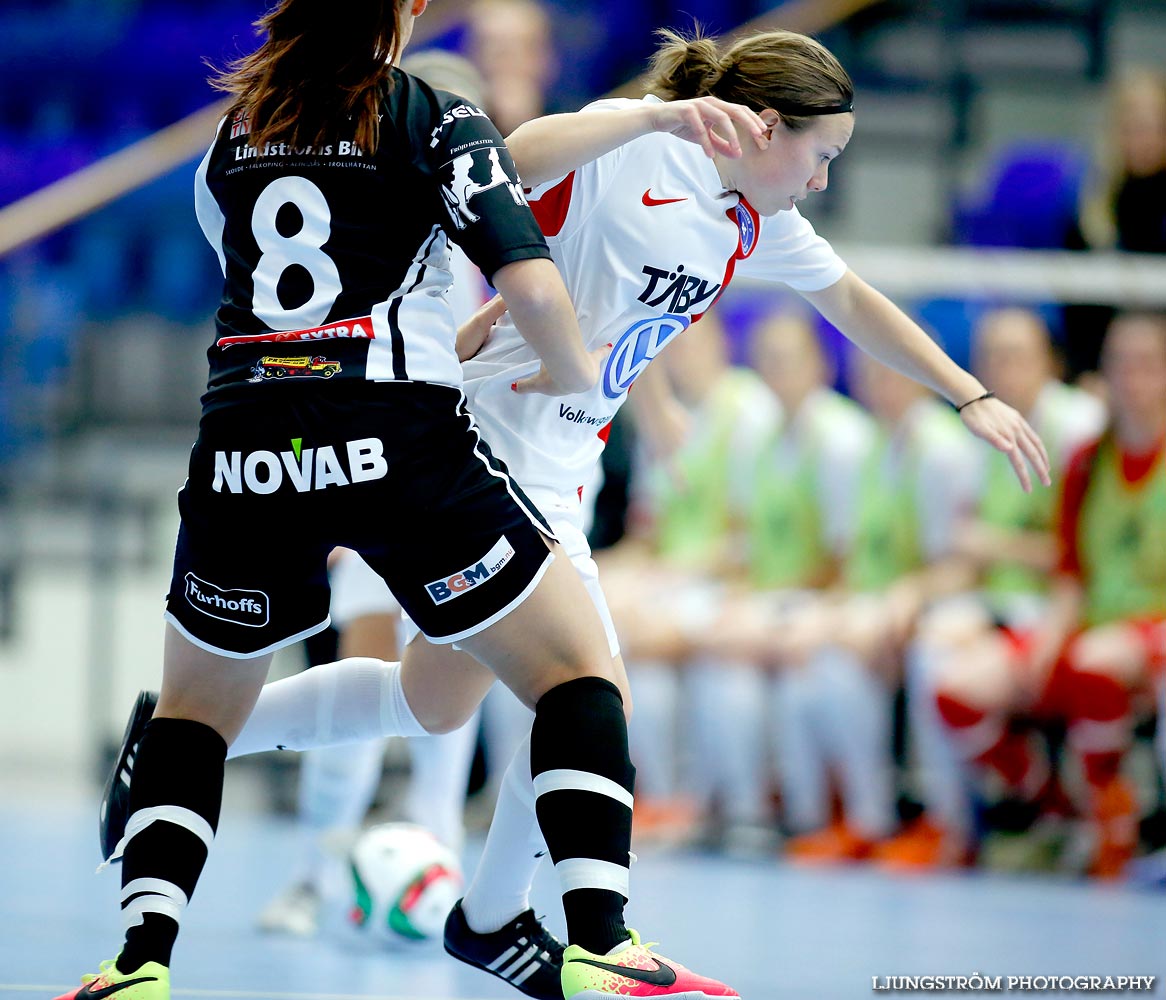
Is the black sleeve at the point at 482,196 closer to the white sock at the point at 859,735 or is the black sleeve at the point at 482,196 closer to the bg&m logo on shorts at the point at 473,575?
the bg&m logo on shorts at the point at 473,575

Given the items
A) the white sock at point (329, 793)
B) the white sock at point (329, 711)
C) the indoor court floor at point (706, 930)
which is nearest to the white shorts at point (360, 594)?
the white sock at point (329, 793)

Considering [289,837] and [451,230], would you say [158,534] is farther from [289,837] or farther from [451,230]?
[451,230]

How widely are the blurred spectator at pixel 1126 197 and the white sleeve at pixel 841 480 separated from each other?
3.22ft

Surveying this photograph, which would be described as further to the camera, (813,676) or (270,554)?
(813,676)

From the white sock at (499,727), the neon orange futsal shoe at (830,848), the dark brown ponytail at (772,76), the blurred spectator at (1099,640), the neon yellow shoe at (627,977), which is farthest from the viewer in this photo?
the white sock at (499,727)

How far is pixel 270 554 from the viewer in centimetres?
237

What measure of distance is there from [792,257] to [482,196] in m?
0.86

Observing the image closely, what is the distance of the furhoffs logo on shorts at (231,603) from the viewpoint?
2377mm

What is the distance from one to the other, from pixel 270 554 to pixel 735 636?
4.19 meters

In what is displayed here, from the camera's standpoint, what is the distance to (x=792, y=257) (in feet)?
9.77

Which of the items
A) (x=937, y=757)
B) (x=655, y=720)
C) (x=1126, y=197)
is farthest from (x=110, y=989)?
(x=1126, y=197)

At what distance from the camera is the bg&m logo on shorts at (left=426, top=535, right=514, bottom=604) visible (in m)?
2.34

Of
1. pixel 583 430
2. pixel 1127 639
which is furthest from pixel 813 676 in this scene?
pixel 583 430

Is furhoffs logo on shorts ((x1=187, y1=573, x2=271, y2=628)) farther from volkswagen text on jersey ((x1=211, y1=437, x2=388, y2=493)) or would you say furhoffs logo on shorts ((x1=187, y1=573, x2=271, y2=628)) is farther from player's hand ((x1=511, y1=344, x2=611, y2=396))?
player's hand ((x1=511, y1=344, x2=611, y2=396))
